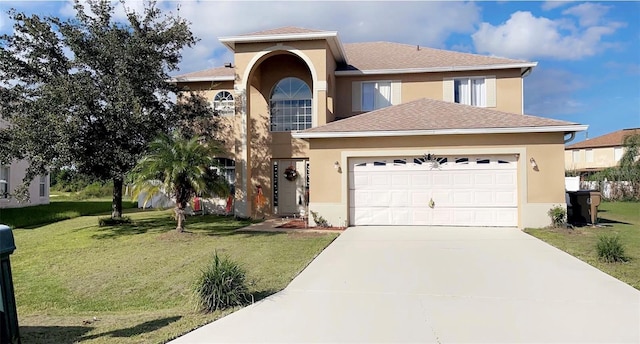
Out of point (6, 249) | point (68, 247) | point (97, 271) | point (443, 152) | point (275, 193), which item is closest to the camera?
point (6, 249)

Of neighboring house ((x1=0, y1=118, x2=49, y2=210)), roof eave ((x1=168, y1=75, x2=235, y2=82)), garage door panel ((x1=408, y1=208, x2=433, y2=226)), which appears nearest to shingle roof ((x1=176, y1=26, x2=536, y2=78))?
roof eave ((x1=168, y1=75, x2=235, y2=82))

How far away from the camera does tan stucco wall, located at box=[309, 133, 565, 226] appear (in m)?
14.8

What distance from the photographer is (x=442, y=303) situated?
22.5 feet

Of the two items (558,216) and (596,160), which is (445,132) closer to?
(558,216)

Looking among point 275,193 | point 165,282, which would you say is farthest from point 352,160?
point 165,282

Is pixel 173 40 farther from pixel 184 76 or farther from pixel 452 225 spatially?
pixel 452 225

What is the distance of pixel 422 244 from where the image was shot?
12.1 meters

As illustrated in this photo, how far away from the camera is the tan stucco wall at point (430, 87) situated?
66.0 feet

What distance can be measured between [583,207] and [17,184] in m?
28.2

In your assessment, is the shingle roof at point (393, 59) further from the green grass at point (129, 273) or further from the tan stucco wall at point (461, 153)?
the green grass at point (129, 273)

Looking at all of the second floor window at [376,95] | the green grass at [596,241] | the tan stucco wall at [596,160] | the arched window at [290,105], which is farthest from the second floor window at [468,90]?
the tan stucco wall at [596,160]

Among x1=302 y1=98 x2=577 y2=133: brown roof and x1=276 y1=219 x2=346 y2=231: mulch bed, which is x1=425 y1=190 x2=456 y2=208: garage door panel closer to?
x1=302 y1=98 x2=577 y2=133: brown roof

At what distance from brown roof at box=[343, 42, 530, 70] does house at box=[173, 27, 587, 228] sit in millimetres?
92

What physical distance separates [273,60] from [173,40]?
4852 millimetres
